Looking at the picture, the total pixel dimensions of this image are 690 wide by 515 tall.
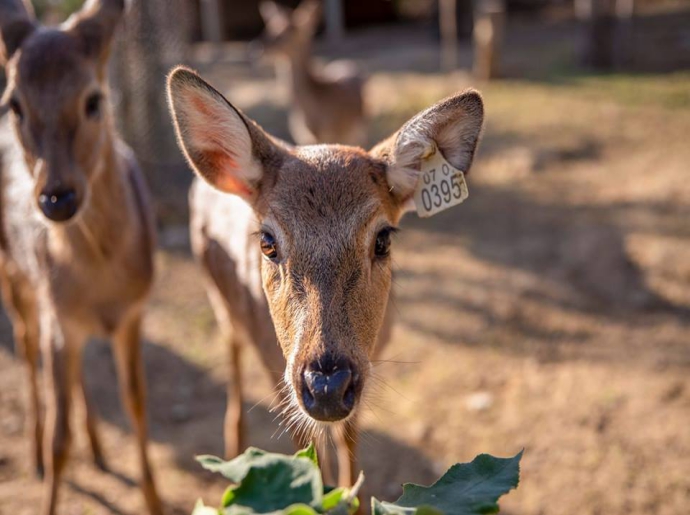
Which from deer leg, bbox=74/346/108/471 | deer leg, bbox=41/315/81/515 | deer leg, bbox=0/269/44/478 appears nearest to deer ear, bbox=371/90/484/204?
deer leg, bbox=41/315/81/515

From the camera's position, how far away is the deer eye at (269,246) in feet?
10.0

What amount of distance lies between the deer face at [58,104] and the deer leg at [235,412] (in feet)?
5.64

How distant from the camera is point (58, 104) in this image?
12.3ft

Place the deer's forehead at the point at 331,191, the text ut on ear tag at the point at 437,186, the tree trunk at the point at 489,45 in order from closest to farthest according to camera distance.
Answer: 1. the deer's forehead at the point at 331,191
2. the text ut on ear tag at the point at 437,186
3. the tree trunk at the point at 489,45

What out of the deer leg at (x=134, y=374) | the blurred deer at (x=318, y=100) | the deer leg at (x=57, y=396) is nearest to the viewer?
the deer leg at (x=57, y=396)

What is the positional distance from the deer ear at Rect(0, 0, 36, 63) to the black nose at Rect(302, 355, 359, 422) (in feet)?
9.33

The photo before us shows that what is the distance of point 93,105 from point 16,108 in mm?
406

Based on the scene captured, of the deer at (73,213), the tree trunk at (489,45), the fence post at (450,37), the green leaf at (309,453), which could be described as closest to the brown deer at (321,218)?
the green leaf at (309,453)

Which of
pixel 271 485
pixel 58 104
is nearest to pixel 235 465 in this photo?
pixel 271 485

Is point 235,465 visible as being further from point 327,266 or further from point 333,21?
point 333,21

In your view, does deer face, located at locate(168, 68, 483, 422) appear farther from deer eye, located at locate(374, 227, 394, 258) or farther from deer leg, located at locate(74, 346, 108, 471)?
deer leg, located at locate(74, 346, 108, 471)

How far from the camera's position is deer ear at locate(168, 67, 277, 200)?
307 centimetres

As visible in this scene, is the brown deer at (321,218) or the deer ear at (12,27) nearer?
the brown deer at (321,218)

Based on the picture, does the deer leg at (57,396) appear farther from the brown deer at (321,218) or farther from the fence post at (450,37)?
the fence post at (450,37)
